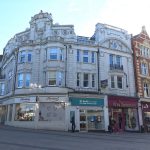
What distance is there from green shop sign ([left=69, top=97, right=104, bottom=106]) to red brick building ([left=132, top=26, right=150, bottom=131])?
6.76 meters

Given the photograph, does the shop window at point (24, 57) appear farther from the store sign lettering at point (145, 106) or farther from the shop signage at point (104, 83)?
the store sign lettering at point (145, 106)

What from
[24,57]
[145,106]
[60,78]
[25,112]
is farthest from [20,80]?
[145,106]

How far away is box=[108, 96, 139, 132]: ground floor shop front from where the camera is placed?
31.1 metres

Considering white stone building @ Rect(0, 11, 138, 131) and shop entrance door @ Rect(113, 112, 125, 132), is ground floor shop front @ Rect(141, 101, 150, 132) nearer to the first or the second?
white stone building @ Rect(0, 11, 138, 131)

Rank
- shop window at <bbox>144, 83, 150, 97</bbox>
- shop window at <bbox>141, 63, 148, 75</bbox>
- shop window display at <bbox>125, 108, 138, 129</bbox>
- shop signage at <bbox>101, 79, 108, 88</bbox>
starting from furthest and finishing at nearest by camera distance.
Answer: shop window at <bbox>141, 63, 148, 75</bbox> < shop window at <bbox>144, 83, 150, 97</bbox> < shop window display at <bbox>125, 108, 138, 129</bbox> < shop signage at <bbox>101, 79, 108, 88</bbox>

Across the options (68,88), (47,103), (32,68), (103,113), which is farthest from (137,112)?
(32,68)

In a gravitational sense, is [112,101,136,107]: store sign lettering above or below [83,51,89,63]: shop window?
below

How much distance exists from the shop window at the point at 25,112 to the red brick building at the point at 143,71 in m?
14.6

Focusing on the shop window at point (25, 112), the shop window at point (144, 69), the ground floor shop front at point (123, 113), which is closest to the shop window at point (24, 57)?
the shop window at point (25, 112)

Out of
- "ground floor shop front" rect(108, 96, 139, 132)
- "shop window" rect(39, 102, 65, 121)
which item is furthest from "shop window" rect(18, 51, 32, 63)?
"ground floor shop front" rect(108, 96, 139, 132)

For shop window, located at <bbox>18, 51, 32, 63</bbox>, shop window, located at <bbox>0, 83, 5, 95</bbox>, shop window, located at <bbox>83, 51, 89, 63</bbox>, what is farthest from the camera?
shop window, located at <bbox>0, 83, 5, 95</bbox>

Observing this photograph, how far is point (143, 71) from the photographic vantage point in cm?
3591

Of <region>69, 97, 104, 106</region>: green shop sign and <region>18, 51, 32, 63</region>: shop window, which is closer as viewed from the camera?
<region>69, 97, 104, 106</region>: green shop sign

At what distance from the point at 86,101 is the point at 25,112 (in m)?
7.46
